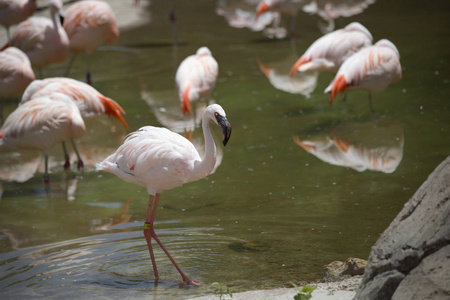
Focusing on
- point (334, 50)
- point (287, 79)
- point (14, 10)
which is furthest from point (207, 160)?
point (14, 10)

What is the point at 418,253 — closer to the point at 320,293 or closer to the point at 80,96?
the point at 320,293

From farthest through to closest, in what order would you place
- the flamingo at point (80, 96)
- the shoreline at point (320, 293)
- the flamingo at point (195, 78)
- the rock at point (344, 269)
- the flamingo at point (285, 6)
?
the flamingo at point (285, 6), the flamingo at point (195, 78), the flamingo at point (80, 96), the rock at point (344, 269), the shoreline at point (320, 293)

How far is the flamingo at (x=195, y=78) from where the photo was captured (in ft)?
21.0

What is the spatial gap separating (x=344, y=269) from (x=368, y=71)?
3.24 m

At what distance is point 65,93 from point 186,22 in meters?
6.26

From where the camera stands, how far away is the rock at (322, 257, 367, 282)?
129 inches

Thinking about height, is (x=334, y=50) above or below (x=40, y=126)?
above

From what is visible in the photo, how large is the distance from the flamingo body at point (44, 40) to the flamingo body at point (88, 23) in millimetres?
489

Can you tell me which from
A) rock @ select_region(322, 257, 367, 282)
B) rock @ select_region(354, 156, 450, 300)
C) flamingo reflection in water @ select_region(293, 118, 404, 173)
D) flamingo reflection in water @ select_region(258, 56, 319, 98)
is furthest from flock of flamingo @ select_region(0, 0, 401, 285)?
rock @ select_region(354, 156, 450, 300)

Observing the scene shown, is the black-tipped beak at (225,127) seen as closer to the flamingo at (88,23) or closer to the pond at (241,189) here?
the pond at (241,189)

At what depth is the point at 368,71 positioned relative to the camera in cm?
619

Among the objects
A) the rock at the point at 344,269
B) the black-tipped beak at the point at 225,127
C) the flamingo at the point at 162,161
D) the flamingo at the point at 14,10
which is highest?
A: the black-tipped beak at the point at 225,127

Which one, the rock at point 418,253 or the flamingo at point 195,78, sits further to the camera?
the flamingo at point 195,78

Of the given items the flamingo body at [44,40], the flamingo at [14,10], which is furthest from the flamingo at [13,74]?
the flamingo at [14,10]
